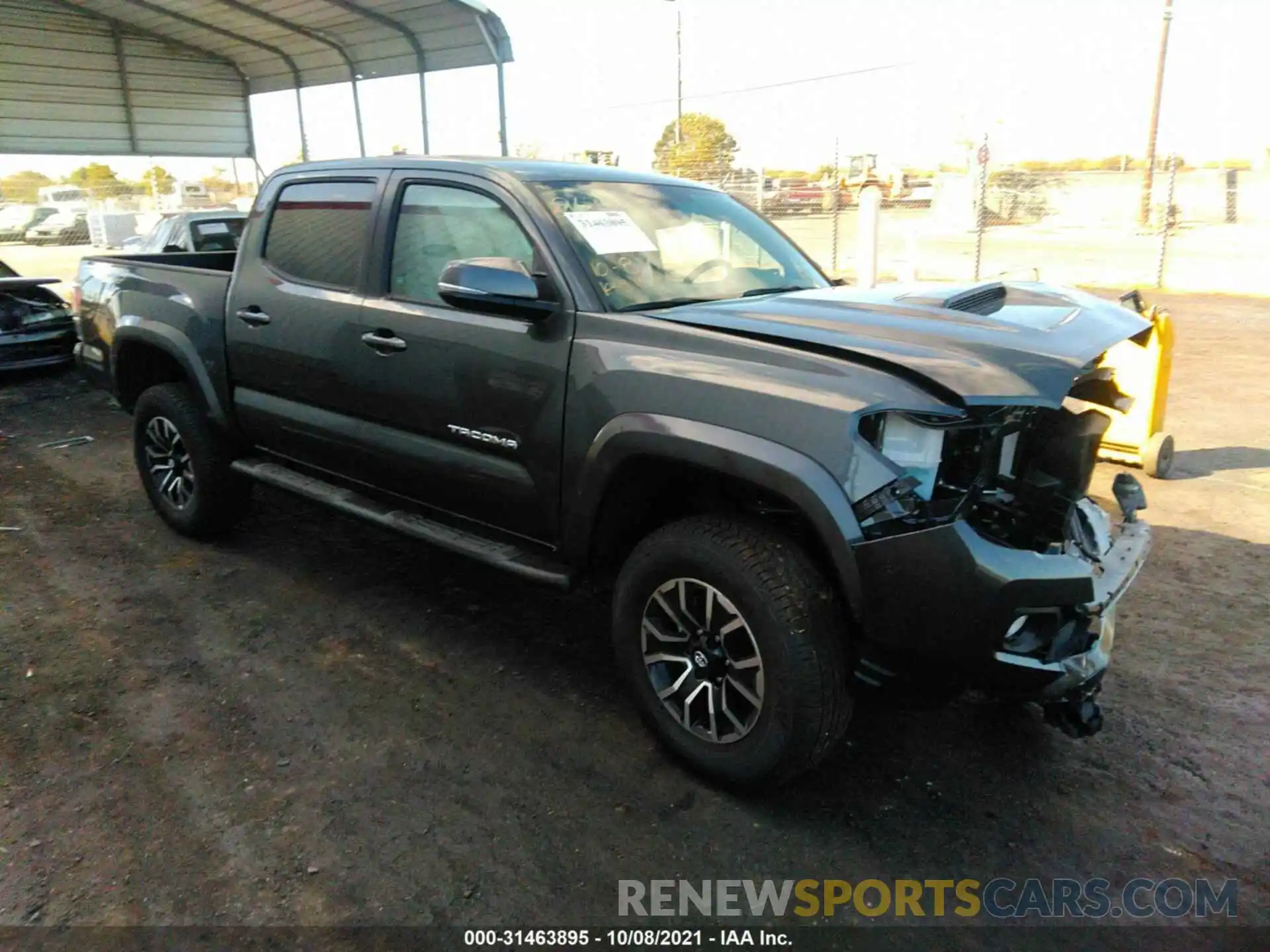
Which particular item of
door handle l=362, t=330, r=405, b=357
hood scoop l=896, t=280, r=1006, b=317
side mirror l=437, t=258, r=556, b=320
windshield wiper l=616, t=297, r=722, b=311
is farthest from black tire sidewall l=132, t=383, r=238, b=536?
hood scoop l=896, t=280, r=1006, b=317

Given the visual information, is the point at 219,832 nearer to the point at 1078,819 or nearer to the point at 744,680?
the point at 744,680

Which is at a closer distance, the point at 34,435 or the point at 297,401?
the point at 297,401

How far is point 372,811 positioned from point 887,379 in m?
2.02

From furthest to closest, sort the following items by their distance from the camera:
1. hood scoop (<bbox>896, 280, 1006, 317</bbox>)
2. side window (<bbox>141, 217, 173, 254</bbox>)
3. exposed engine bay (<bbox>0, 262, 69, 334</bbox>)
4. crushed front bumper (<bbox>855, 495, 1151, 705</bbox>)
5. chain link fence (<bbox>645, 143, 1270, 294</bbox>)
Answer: chain link fence (<bbox>645, 143, 1270, 294</bbox>) → side window (<bbox>141, 217, 173, 254</bbox>) → exposed engine bay (<bbox>0, 262, 69, 334</bbox>) → hood scoop (<bbox>896, 280, 1006, 317</bbox>) → crushed front bumper (<bbox>855, 495, 1151, 705</bbox>)

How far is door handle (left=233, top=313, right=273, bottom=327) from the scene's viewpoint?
14.2ft

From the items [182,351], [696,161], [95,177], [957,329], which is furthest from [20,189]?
[957,329]

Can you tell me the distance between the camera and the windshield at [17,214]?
90.7 feet

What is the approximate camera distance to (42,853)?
2.69 meters

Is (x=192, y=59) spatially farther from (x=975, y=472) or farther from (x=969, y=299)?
(x=975, y=472)

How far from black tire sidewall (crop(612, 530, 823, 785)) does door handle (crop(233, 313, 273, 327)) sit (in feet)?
7.60

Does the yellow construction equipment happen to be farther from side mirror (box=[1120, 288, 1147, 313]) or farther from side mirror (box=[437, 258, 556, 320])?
side mirror (box=[437, 258, 556, 320])

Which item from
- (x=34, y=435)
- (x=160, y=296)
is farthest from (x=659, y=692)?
(x=34, y=435)

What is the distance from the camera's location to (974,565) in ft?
7.88

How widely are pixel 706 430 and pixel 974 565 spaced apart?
2.75ft
